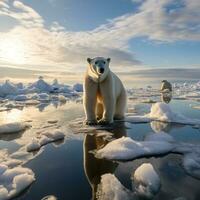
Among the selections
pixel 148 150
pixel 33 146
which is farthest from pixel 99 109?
pixel 148 150

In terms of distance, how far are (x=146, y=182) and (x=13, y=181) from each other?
136 centimetres

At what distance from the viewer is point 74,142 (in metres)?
4.77

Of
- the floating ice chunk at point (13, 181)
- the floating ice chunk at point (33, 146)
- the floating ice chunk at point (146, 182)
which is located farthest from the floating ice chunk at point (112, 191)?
the floating ice chunk at point (33, 146)

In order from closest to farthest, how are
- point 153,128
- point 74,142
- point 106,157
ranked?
point 106,157 → point 74,142 → point 153,128

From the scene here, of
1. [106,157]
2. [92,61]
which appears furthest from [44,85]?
[106,157]

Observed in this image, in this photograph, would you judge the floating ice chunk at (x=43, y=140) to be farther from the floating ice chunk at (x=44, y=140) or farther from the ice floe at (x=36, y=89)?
the ice floe at (x=36, y=89)

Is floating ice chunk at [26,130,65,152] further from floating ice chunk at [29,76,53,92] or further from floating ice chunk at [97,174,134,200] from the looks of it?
floating ice chunk at [29,76,53,92]

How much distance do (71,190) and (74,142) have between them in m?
2.12

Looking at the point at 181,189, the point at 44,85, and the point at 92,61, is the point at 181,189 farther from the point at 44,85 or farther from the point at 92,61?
the point at 44,85

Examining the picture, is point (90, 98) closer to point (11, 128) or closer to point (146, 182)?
point (11, 128)

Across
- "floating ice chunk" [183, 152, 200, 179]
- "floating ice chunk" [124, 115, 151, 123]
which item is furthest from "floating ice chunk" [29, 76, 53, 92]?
"floating ice chunk" [183, 152, 200, 179]

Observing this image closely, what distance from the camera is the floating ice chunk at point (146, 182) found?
8.52 ft

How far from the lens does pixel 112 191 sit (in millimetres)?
2541

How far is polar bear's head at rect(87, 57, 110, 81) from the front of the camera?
20.0 feet
